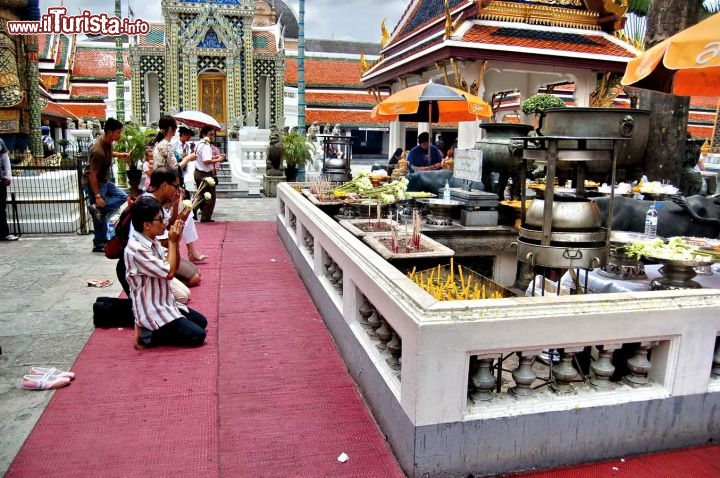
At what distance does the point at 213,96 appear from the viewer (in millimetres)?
25906

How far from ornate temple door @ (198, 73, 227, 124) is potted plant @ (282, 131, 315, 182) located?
35.0ft

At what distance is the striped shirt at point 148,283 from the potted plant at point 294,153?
1158cm

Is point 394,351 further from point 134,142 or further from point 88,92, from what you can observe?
point 88,92

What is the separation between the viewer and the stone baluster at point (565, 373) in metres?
2.95

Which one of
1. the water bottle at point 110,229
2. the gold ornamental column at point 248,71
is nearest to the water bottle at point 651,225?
the water bottle at point 110,229

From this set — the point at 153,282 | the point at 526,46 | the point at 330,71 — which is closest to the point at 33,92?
the point at 153,282

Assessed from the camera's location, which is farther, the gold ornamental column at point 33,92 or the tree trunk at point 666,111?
the gold ornamental column at point 33,92

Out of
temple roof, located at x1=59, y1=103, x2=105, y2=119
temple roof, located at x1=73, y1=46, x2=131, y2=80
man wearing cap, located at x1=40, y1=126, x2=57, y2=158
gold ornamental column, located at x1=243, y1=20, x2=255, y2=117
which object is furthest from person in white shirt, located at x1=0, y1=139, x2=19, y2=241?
temple roof, located at x1=73, y1=46, x2=131, y2=80

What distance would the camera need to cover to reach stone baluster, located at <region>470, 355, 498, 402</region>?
2.83m

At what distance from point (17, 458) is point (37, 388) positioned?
2.84ft

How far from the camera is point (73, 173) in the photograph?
984 centimetres

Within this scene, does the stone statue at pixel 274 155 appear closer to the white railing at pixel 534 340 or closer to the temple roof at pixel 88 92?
the white railing at pixel 534 340

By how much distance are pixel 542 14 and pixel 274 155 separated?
7.87m

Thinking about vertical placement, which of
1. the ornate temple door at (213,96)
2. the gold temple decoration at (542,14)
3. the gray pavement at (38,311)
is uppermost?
the gold temple decoration at (542,14)
